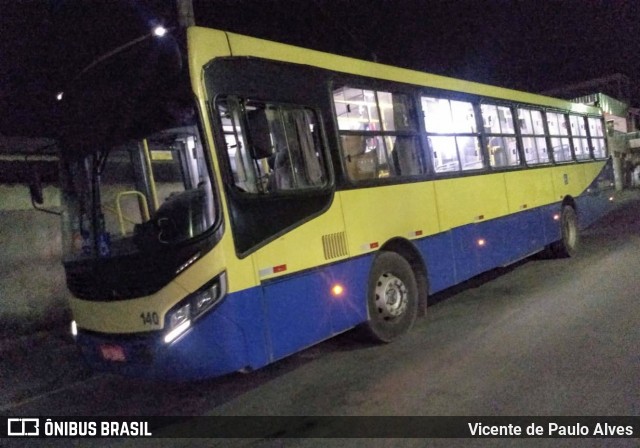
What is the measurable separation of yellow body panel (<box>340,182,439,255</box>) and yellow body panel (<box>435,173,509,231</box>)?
0.27 metres

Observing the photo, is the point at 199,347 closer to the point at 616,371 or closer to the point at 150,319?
the point at 150,319

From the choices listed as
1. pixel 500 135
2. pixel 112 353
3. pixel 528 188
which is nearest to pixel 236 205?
pixel 112 353

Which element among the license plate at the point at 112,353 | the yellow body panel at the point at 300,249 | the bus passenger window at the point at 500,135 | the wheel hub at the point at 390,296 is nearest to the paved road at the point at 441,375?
the wheel hub at the point at 390,296

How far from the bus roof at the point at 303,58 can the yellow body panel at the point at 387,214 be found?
139 centimetres

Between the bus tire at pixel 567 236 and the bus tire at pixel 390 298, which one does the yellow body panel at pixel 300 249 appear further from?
the bus tire at pixel 567 236

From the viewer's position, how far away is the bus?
4.33 m

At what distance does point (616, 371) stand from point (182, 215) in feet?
13.1

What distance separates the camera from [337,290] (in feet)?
17.6

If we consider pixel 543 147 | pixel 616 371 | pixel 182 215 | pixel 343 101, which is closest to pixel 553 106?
pixel 543 147

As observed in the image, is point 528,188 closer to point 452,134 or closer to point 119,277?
point 452,134

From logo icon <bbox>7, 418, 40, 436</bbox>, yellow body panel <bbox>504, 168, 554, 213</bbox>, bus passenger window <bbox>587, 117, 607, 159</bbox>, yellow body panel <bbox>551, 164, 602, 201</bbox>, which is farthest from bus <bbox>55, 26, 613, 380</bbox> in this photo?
bus passenger window <bbox>587, 117, 607, 159</bbox>

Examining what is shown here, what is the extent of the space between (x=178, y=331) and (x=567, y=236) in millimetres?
8902

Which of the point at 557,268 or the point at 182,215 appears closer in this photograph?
the point at 182,215

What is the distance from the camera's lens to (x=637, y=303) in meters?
6.76
